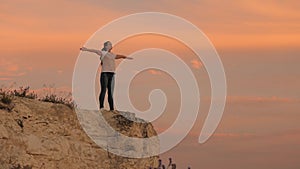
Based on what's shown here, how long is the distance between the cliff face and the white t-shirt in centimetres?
125

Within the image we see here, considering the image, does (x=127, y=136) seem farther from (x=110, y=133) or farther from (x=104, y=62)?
(x=104, y=62)

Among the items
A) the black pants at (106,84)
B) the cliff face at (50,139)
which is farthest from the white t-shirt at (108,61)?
the cliff face at (50,139)

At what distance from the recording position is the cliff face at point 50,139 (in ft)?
63.5

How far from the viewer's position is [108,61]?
22.0m

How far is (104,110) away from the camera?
22297 millimetres

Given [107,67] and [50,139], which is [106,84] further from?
[50,139]

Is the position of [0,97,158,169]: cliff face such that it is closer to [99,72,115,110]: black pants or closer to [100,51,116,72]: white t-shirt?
[99,72,115,110]: black pants

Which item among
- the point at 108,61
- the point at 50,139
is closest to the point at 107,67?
the point at 108,61

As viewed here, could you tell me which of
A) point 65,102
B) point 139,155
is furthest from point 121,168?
point 65,102

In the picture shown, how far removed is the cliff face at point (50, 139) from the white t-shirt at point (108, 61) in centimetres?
125

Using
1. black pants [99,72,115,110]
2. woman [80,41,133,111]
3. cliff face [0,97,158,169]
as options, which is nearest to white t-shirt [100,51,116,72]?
woman [80,41,133,111]

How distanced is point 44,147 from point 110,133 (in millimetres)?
2410

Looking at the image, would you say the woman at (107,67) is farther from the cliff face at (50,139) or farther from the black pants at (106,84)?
the cliff face at (50,139)

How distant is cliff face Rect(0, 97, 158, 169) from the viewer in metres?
19.3
